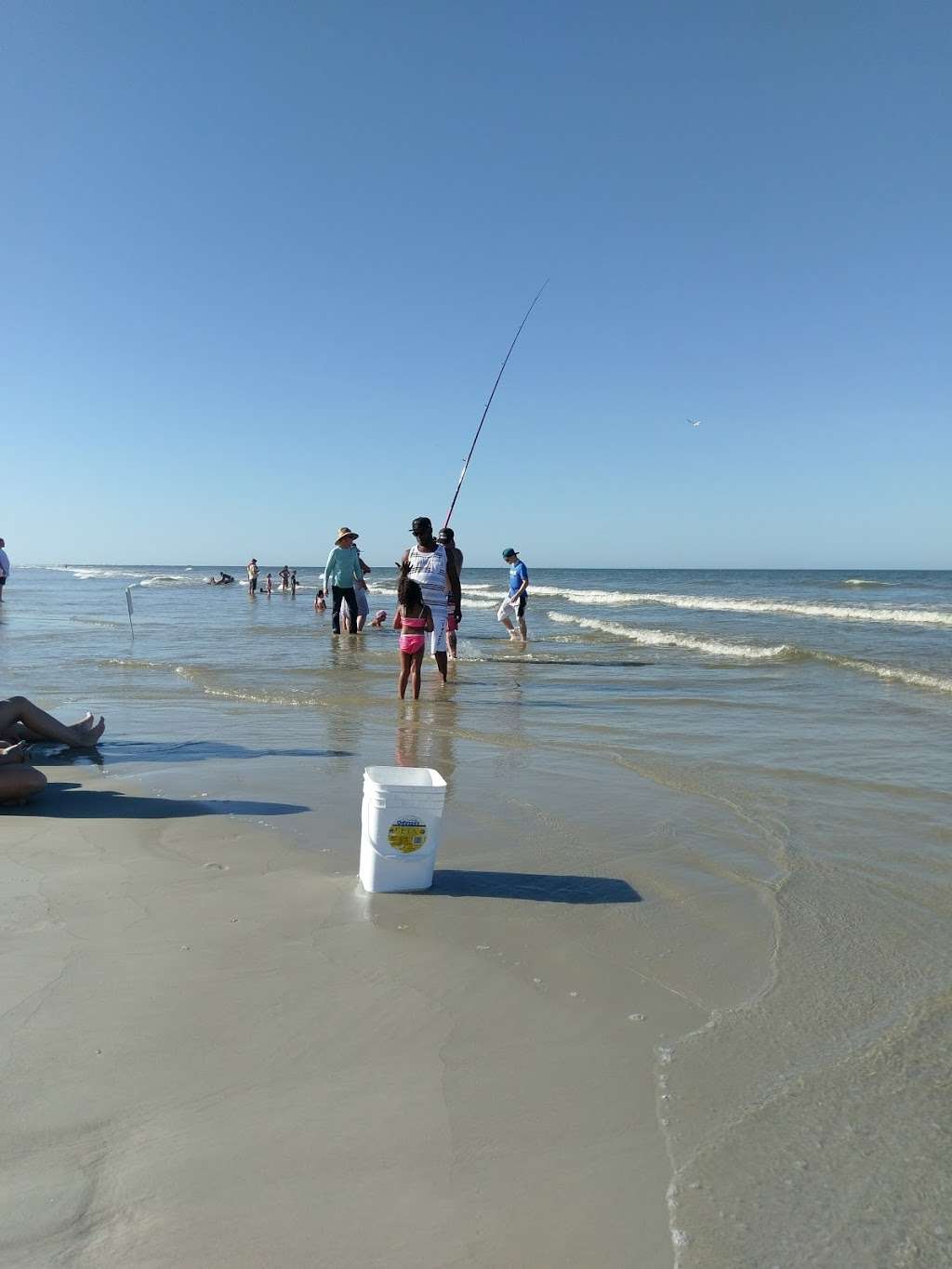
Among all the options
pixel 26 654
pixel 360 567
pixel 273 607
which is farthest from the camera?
pixel 273 607

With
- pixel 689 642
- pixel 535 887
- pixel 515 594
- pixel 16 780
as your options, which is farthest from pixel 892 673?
pixel 16 780

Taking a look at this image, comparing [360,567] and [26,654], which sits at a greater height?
[360,567]

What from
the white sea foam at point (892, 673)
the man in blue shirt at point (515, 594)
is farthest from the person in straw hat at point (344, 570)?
the white sea foam at point (892, 673)

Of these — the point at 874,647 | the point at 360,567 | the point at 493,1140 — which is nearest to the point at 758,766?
the point at 493,1140

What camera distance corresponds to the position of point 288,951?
3287 mm

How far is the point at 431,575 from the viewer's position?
966 centimetres

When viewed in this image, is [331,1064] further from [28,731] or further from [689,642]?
[689,642]

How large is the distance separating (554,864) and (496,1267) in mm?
2523

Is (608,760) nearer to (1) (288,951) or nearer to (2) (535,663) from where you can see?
(1) (288,951)

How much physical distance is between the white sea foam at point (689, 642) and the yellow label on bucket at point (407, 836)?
39.9 ft

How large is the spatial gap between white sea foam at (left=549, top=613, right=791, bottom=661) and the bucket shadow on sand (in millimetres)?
11648

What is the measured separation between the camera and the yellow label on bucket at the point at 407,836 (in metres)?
3.85

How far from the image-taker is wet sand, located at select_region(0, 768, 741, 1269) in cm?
198

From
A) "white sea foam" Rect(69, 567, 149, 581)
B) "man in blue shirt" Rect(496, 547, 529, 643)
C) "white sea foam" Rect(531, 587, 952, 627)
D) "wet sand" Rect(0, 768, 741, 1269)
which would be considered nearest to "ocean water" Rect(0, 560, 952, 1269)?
"wet sand" Rect(0, 768, 741, 1269)
